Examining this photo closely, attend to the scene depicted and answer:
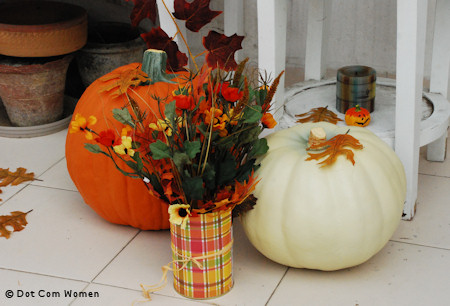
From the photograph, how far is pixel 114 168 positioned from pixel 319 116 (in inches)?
21.2

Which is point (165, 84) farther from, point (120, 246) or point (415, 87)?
point (415, 87)

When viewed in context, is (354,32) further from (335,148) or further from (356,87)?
(335,148)

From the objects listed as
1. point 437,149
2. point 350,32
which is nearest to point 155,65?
point 437,149

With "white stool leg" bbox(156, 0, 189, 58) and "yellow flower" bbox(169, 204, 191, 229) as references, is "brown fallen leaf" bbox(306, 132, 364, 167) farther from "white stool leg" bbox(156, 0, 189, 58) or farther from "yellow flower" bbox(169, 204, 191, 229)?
"white stool leg" bbox(156, 0, 189, 58)

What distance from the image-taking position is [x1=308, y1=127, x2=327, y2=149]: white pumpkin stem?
1412 mm

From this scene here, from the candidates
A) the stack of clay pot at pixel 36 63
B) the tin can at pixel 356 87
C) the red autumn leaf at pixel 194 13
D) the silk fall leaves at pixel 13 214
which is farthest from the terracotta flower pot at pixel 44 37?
the tin can at pixel 356 87

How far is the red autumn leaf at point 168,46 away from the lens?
167 cm

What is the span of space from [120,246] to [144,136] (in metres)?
0.33

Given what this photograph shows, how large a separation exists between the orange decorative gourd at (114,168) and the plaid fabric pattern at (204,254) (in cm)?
21

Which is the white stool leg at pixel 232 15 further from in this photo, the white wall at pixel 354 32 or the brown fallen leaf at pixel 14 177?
the brown fallen leaf at pixel 14 177

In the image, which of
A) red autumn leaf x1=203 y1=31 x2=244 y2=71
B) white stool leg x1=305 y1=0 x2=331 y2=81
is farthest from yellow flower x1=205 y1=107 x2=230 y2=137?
white stool leg x1=305 y1=0 x2=331 y2=81

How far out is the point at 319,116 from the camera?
1.78 m

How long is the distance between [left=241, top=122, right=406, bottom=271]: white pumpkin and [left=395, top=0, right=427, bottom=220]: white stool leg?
0.16 metres

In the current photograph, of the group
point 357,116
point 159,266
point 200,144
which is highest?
point 200,144
